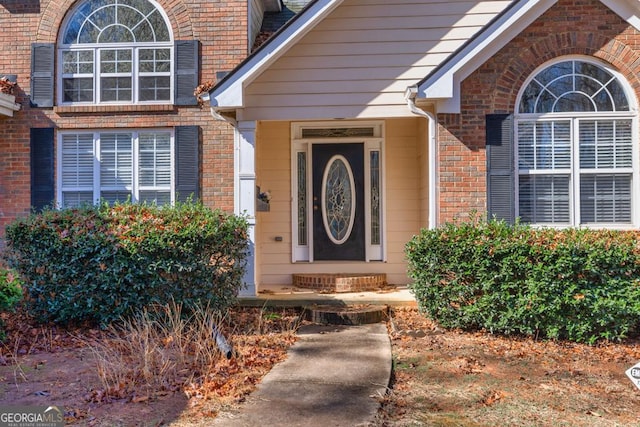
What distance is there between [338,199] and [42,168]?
467 centimetres

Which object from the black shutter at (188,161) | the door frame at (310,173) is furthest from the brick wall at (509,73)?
the black shutter at (188,161)

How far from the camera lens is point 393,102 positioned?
775 centimetres

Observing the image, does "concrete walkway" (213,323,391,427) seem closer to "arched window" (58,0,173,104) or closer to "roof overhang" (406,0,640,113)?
"roof overhang" (406,0,640,113)

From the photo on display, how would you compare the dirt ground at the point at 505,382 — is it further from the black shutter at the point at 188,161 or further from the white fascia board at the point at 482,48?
the black shutter at the point at 188,161

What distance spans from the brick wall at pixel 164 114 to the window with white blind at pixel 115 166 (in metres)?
0.21

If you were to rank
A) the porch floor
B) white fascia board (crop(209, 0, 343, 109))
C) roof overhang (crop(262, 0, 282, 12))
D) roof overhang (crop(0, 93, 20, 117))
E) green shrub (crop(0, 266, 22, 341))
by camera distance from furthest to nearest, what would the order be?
1. roof overhang (crop(262, 0, 282, 12))
2. roof overhang (crop(0, 93, 20, 117))
3. the porch floor
4. white fascia board (crop(209, 0, 343, 109))
5. green shrub (crop(0, 266, 22, 341))

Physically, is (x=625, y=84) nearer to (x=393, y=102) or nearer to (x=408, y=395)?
(x=393, y=102)

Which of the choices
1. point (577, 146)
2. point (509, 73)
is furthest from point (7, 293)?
point (577, 146)

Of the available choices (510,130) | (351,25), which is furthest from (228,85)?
(510,130)

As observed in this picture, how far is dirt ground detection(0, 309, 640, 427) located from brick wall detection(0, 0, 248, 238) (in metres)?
2.95

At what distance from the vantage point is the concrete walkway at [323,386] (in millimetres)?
3662

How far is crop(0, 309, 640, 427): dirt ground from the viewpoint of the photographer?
12.5 ft

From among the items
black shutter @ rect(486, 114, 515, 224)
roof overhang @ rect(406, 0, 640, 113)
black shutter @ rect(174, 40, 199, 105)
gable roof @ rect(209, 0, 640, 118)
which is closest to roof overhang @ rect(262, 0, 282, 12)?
black shutter @ rect(174, 40, 199, 105)

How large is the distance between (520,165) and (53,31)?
727cm
